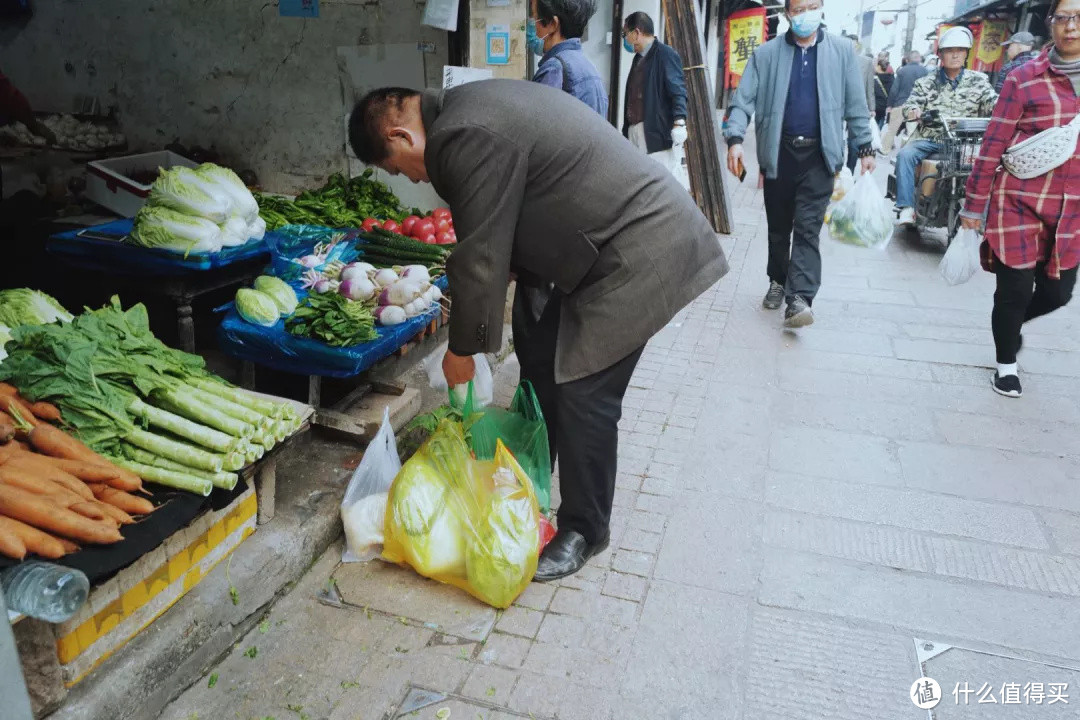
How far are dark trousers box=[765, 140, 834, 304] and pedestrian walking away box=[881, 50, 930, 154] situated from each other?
276 inches

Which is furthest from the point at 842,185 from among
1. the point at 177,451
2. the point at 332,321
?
the point at 177,451

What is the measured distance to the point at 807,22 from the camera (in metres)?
5.75

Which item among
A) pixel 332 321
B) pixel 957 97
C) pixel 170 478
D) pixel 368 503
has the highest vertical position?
pixel 957 97

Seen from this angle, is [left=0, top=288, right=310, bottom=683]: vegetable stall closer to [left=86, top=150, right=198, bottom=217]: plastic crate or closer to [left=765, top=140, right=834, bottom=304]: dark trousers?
[left=86, top=150, right=198, bottom=217]: plastic crate

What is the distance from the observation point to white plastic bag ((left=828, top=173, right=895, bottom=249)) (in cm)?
628

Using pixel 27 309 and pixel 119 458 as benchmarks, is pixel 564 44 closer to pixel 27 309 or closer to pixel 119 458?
pixel 27 309

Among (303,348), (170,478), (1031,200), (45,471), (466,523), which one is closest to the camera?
(45,471)

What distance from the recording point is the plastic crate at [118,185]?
17.1 ft

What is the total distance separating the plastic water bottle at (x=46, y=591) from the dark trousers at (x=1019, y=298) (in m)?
4.87

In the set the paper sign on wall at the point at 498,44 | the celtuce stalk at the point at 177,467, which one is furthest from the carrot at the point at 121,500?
the paper sign on wall at the point at 498,44

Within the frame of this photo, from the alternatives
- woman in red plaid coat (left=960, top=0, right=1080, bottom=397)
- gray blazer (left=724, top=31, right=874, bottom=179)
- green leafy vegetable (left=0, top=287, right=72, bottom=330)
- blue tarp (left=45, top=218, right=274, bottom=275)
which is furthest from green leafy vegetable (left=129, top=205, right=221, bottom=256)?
woman in red plaid coat (left=960, top=0, right=1080, bottom=397)

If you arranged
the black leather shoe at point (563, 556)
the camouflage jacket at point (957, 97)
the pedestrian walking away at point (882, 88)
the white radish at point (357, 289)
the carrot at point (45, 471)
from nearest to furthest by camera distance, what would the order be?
the carrot at point (45, 471)
the black leather shoe at point (563, 556)
the white radish at point (357, 289)
the camouflage jacket at point (957, 97)
the pedestrian walking away at point (882, 88)

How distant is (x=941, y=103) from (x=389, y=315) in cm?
724

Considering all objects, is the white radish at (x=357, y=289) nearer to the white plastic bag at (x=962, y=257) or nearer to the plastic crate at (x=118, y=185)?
Result: the plastic crate at (x=118, y=185)
